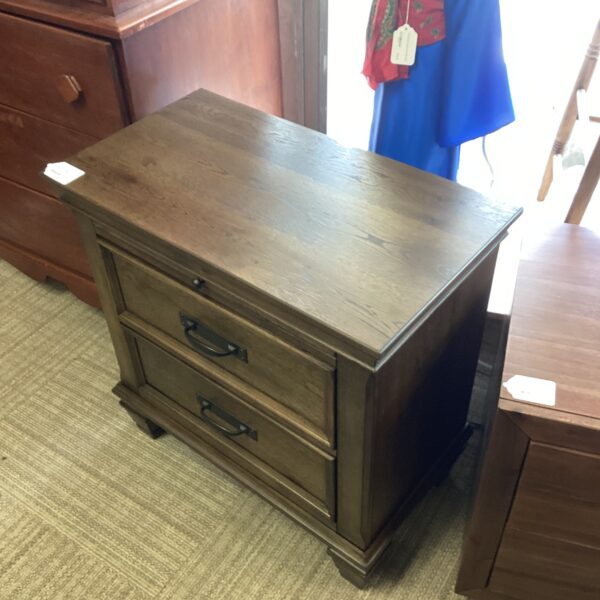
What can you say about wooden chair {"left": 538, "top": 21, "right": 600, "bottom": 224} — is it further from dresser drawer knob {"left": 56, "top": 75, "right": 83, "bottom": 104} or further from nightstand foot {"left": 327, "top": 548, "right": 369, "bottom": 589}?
dresser drawer knob {"left": 56, "top": 75, "right": 83, "bottom": 104}

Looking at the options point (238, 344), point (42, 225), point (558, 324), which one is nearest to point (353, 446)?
point (238, 344)

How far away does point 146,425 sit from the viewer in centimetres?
145

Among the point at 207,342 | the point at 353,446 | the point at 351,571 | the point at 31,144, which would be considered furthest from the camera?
the point at 31,144

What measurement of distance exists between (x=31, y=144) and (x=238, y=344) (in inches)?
29.0

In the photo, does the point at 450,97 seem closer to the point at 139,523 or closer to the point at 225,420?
the point at 225,420

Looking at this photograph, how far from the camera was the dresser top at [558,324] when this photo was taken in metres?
0.84

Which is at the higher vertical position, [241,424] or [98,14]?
[98,14]

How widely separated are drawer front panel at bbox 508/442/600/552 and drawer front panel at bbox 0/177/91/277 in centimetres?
111

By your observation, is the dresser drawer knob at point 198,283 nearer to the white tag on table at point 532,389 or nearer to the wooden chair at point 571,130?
the white tag on table at point 532,389

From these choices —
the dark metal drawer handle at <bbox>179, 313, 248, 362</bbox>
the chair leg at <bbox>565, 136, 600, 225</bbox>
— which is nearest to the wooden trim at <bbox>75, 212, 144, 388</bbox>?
the dark metal drawer handle at <bbox>179, 313, 248, 362</bbox>

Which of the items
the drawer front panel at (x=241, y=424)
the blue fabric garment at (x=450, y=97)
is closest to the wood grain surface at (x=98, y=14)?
the blue fabric garment at (x=450, y=97)

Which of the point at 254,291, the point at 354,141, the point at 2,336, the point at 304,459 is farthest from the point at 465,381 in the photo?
the point at 2,336

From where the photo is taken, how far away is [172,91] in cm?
127

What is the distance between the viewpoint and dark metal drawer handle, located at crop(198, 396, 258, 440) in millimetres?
1168
